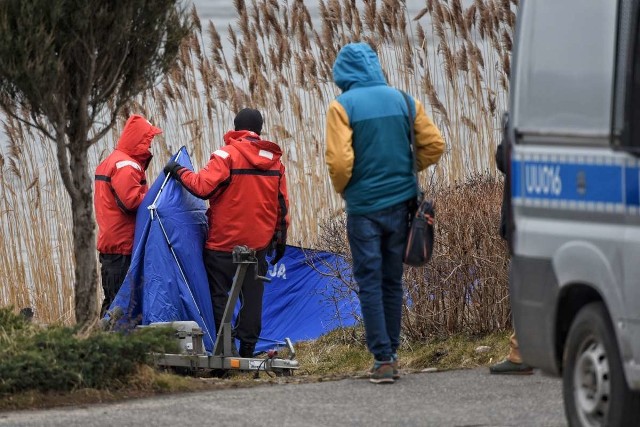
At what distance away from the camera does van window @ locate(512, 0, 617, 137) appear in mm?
5398

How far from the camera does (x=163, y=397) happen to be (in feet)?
24.1

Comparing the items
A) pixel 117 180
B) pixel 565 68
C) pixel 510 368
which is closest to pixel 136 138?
pixel 117 180

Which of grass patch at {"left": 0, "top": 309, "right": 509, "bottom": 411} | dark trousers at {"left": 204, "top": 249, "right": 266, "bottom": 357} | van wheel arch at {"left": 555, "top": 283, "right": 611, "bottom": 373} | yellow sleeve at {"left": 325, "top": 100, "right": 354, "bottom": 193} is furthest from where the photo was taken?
dark trousers at {"left": 204, "top": 249, "right": 266, "bottom": 357}

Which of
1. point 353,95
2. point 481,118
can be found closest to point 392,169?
point 353,95

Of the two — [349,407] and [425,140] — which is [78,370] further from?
[425,140]

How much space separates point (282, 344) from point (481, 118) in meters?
2.88

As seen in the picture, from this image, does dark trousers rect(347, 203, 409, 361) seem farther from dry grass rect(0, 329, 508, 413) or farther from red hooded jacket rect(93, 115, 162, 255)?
red hooded jacket rect(93, 115, 162, 255)

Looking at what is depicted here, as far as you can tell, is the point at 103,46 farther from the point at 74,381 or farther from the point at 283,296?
the point at 283,296

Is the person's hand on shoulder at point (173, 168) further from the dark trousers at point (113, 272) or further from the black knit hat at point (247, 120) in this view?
the dark trousers at point (113, 272)

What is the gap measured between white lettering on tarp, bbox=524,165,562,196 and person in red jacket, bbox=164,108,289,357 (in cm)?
413

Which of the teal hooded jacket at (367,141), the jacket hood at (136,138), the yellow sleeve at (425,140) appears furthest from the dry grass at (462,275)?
the jacket hood at (136,138)

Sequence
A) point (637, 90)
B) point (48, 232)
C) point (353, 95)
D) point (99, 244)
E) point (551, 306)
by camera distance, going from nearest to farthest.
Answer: point (637, 90), point (551, 306), point (353, 95), point (99, 244), point (48, 232)

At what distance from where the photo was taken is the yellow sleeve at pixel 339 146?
24.7 ft

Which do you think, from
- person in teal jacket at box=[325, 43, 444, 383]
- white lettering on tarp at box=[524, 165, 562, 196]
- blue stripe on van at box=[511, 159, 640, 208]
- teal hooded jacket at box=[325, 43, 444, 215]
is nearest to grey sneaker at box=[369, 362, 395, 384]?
person in teal jacket at box=[325, 43, 444, 383]
